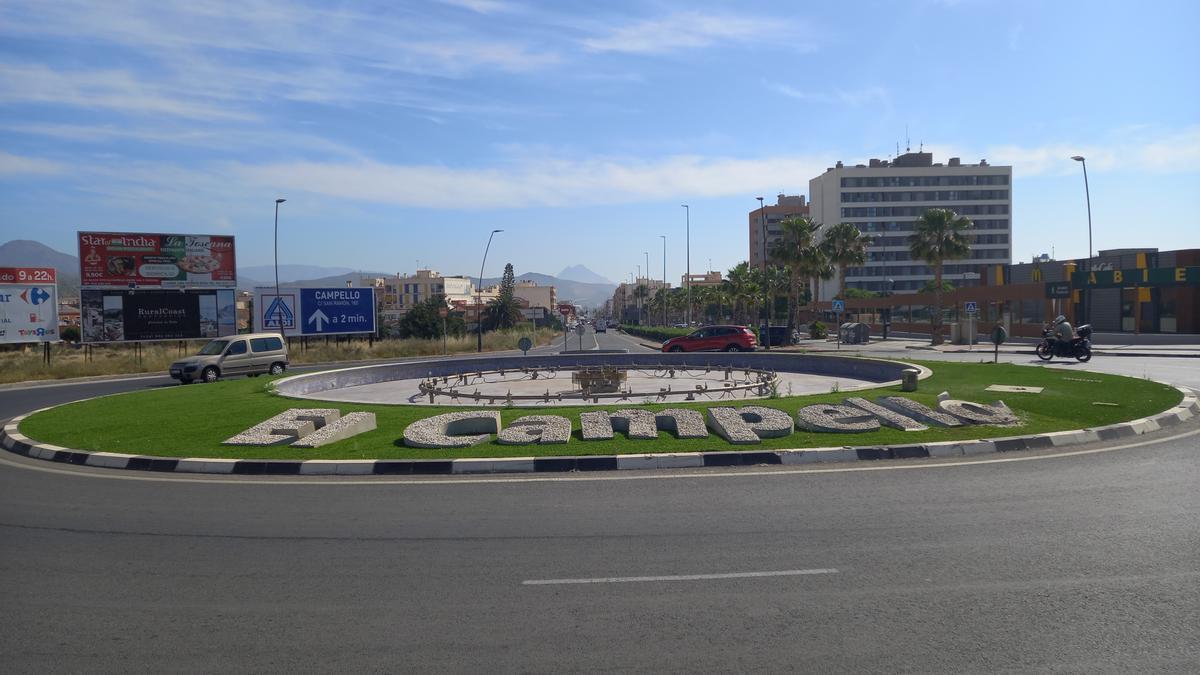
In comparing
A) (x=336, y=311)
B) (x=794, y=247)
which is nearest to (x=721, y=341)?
(x=336, y=311)

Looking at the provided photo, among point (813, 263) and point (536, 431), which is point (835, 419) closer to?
point (536, 431)

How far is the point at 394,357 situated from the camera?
150 feet

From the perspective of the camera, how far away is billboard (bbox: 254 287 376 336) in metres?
47.6

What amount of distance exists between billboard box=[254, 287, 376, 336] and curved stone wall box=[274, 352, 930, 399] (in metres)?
21.1

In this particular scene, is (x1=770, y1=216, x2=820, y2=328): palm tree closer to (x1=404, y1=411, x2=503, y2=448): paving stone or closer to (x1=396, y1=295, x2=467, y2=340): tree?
(x1=396, y1=295, x2=467, y2=340): tree

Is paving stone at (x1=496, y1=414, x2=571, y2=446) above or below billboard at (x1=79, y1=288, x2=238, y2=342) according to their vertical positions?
below

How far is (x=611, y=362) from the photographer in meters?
31.5

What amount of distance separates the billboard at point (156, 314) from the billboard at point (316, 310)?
105 inches

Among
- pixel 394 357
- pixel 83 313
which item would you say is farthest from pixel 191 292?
pixel 394 357

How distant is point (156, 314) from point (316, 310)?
8760mm

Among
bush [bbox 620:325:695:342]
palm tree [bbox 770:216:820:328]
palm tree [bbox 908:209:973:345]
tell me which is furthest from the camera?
palm tree [bbox 770:216:820:328]

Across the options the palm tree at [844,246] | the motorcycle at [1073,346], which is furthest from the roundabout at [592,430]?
the palm tree at [844,246]

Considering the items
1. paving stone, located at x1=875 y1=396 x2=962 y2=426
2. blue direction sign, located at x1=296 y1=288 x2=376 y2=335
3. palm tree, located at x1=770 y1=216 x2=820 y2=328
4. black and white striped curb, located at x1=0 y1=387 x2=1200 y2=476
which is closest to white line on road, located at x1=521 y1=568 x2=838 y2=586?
black and white striped curb, located at x1=0 y1=387 x2=1200 y2=476

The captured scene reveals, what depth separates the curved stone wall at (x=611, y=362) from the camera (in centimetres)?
2477
